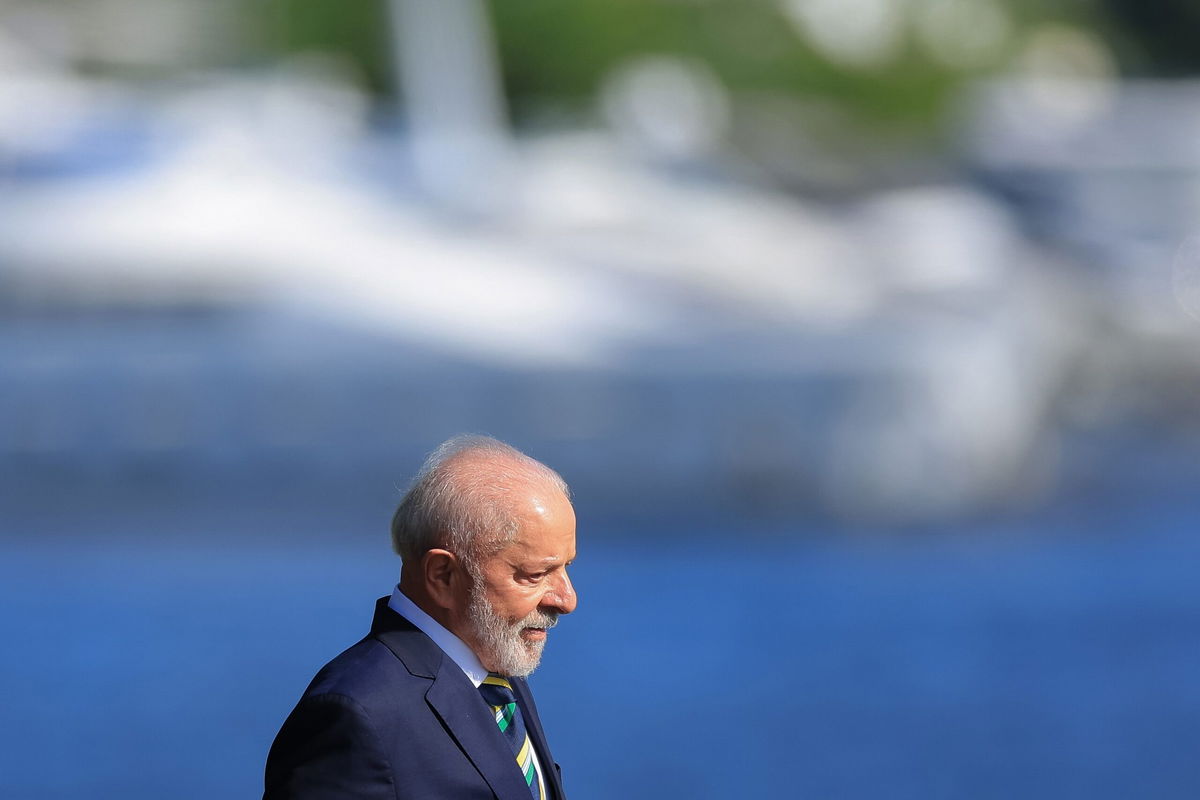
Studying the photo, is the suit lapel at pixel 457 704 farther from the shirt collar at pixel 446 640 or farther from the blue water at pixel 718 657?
the blue water at pixel 718 657

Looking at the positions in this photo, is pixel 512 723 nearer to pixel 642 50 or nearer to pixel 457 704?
pixel 457 704

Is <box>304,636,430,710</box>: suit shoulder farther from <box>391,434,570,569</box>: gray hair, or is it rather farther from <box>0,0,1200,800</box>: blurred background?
<box>0,0,1200,800</box>: blurred background

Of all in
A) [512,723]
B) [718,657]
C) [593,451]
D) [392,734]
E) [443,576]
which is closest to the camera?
[392,734]

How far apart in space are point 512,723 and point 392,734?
11.4 inches

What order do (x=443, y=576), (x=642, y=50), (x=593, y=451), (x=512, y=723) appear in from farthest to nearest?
(x=642, y=50)
(x=593, y=451)
(x=512, y=723)
(x=443, y=576)

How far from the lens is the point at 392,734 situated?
7.74ft

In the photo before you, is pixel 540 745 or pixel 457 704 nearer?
pixel 457 704

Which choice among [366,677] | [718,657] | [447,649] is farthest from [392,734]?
[718,657]

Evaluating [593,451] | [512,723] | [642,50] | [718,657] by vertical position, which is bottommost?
[512,723]

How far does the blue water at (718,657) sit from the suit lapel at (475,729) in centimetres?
644

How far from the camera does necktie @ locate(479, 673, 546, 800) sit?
2.55m

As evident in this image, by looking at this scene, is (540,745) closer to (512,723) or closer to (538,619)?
(512,723)

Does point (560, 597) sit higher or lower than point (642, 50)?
lower

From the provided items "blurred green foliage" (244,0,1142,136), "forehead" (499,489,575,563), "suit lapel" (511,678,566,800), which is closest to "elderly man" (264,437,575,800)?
"forehead" (499,489,575,563)
